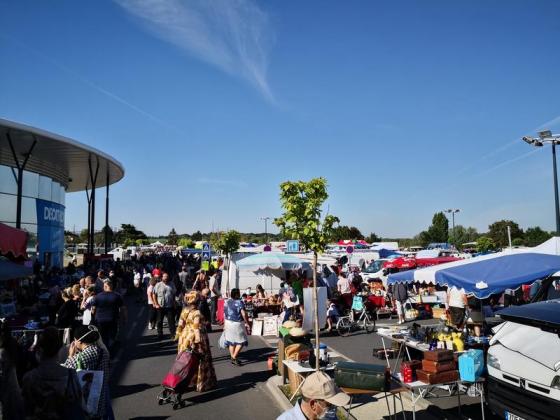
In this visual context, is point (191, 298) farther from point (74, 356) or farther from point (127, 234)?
point (127, 234)

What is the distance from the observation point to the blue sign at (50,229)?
28.1 metres

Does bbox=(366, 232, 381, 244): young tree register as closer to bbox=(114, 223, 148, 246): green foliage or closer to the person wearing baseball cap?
bbox=(114, 223, 148, 246): green foliage

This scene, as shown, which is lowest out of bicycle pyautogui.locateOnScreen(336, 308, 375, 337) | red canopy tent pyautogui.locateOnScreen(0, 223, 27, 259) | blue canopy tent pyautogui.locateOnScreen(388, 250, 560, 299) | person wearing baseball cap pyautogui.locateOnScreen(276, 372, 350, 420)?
bicycle pyautogui.locateOnScreen(336, 308, 375, 337)

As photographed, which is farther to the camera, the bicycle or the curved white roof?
the curved white roof

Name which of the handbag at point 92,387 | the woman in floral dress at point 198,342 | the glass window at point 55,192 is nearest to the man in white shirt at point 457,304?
the woman in floral dress at point 198,342

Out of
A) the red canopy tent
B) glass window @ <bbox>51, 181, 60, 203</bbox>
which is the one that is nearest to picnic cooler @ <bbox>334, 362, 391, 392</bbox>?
the red canopy tent

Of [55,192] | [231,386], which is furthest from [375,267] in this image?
[55,192]

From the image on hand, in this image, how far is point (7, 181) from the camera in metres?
25.8

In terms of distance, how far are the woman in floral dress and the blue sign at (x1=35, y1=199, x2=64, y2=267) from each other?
78.2 feet

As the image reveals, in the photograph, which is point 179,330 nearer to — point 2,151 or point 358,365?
point 358,365

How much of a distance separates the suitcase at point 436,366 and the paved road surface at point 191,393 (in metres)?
2.31

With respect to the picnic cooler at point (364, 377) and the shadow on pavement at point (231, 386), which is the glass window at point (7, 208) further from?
the picnic cooler at point (364, 377)

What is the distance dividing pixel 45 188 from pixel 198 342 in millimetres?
26536

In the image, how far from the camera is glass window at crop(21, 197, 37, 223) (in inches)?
1037
